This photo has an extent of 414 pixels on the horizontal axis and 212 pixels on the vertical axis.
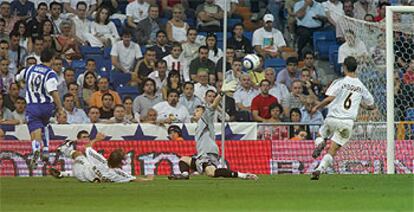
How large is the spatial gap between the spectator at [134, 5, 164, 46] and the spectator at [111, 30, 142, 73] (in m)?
0.77

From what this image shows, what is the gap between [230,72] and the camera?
23812 millimetres

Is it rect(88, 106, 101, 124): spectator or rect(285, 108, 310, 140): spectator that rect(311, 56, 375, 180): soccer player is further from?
rect(88, 106, 101, 124): spectator

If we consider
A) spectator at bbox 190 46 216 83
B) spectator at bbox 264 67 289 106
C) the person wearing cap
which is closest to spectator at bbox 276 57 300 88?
spectator at bbox 264 67 289 106

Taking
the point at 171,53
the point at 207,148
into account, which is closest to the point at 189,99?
the point at 171,53

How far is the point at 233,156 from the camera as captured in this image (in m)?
21.2

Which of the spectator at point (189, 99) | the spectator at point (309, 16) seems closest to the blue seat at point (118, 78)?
the spectator at point (189, 99)

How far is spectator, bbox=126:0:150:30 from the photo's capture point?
25.6m

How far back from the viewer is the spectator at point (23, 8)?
2502cm

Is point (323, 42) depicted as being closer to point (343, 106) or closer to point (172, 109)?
point (172, 109)

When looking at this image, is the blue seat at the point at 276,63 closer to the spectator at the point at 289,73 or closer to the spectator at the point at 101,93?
the spectator at the point at 289,73

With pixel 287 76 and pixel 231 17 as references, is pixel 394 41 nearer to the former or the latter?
pixel 287 76

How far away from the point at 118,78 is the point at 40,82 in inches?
219

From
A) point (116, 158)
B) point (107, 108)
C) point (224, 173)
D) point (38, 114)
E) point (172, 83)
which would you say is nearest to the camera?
point (116, 158)

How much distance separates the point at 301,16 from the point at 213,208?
16.2 meters
